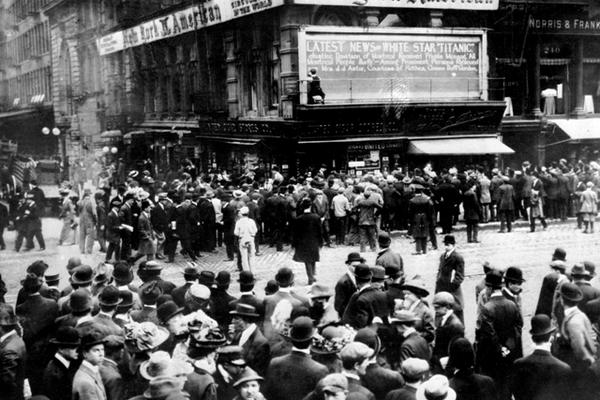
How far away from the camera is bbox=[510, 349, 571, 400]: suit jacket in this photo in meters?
6.44

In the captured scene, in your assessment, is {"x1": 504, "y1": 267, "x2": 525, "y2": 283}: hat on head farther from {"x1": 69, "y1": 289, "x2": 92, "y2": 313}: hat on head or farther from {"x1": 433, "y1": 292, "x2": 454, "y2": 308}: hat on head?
{"x1": 69, "y1": 289, "x2": 92, "y2": 313}: hat on head

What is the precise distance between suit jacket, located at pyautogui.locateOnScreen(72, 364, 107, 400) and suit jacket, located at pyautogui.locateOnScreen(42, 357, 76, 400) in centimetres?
32

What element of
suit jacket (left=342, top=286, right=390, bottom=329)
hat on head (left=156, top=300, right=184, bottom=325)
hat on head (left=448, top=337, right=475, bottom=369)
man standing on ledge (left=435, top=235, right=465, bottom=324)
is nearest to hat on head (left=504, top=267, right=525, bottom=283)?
suit jacket (left=342, top=286, right=390, bottom=329)

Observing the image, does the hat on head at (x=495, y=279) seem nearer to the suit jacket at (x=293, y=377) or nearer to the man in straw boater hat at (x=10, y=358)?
the suit jacket at (x=293, y=377)

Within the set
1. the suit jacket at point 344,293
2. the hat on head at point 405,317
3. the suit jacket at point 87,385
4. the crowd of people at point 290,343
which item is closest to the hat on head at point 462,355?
the crowd of people at point 290,343

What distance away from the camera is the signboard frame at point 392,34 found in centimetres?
2561

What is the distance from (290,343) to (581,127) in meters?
25.9

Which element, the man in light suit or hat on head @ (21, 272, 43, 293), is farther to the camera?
hat on head @ (21, 272, 43, 293)

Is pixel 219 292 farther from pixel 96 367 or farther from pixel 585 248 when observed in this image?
pixel 585 248

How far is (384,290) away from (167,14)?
2420 cm

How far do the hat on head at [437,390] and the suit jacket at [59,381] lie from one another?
3.13 m

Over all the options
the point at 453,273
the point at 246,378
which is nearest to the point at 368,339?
the point at 246,378

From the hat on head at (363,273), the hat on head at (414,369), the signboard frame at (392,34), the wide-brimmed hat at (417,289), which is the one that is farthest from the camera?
the signboard frame at (392,34)

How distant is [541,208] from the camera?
813 inches
